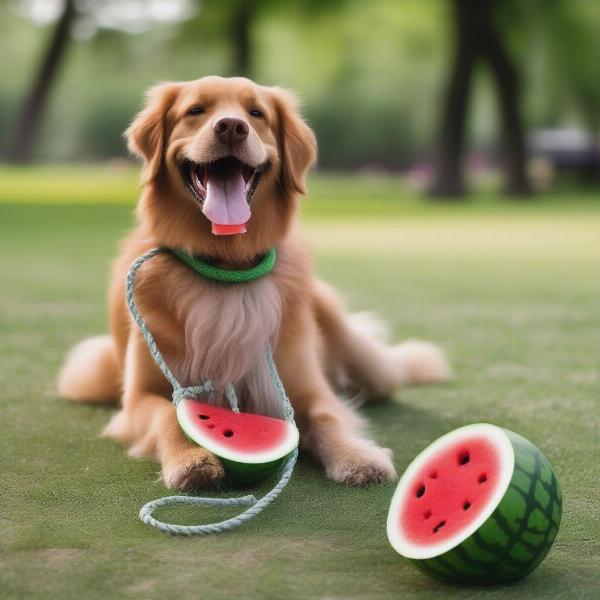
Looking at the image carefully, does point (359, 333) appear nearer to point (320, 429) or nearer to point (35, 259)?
point (320, 429)

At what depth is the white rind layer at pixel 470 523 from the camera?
8.29 feet

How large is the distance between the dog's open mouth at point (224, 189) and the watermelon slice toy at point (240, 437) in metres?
0.73

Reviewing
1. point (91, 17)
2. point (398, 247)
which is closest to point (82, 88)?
point (91, 17)

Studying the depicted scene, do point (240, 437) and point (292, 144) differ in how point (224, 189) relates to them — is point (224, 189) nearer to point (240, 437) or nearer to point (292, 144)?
point (292, 144)

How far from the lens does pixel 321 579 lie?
2.58 meters

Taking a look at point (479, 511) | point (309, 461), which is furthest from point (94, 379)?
point (479, 511)

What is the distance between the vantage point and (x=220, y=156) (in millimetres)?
3896

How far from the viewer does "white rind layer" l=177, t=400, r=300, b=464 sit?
3402 mm

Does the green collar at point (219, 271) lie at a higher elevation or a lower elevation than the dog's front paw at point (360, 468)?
higher

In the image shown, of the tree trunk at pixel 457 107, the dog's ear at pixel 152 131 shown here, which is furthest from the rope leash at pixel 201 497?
the tree trunk at pixel 457 107

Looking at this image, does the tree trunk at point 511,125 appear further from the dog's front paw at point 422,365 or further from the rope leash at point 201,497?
the rope leash at point 201,497

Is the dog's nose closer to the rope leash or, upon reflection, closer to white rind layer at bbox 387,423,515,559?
the rope leash

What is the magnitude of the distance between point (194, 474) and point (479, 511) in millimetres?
1166

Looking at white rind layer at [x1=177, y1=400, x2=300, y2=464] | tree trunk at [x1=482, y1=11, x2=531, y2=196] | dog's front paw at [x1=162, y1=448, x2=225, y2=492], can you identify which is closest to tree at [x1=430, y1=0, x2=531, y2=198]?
tree trunk at [x1=482, y1=11, x2=531, y2=196]
